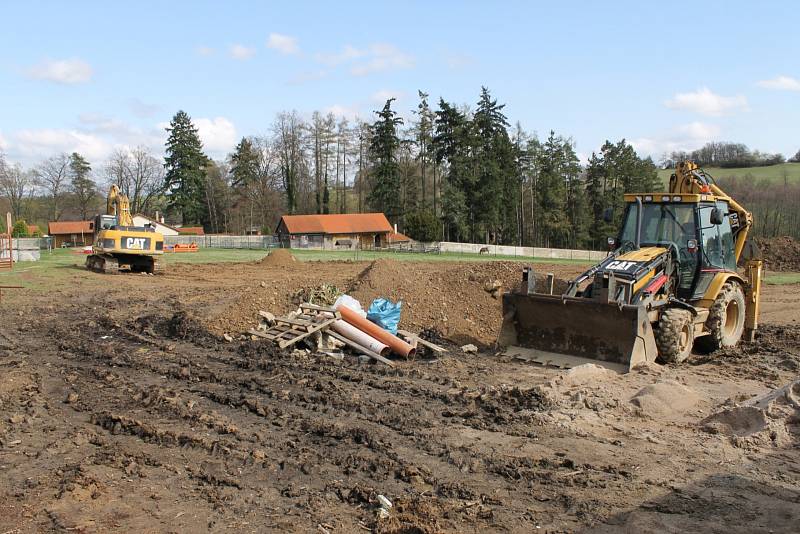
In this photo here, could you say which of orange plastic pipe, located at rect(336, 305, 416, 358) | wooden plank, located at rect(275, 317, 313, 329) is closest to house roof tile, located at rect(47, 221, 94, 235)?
wooden plank, located at rect(275, 317, 313, 329)

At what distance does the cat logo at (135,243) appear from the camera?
26047 millimetres

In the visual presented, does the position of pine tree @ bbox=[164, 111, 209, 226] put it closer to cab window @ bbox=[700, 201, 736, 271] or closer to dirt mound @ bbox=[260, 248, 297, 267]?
dirt mound @ bbox=[260, 248, 297, 267]

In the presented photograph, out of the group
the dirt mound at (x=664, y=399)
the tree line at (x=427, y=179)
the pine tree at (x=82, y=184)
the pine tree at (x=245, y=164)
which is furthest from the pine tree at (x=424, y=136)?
the dirt mound at (x=664, y=399)

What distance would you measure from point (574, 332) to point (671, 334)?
4.64ft

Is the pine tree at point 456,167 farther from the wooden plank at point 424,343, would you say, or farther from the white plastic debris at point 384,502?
the white plastic debris at point 384,502

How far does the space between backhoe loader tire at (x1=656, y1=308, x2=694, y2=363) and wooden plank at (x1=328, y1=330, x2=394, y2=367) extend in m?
4.22

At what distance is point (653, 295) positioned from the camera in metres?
10.2

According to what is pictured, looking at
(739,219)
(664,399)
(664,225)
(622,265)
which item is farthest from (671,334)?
(739,219)

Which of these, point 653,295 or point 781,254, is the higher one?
point 653,295

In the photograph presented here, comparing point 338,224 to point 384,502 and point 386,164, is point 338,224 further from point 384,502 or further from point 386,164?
point 384,502

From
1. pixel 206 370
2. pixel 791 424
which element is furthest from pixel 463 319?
pixel 791 424

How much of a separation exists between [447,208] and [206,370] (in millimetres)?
51576

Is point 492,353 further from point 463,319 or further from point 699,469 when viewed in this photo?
point 699,469

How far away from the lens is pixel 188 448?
6.81m
